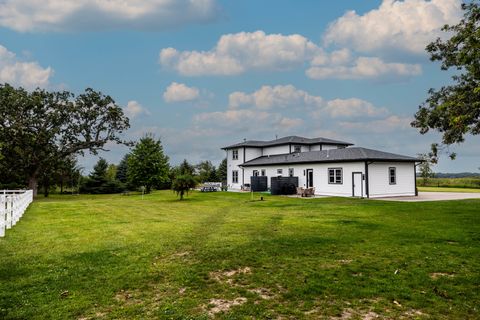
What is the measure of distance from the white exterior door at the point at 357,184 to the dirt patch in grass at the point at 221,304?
2578cm

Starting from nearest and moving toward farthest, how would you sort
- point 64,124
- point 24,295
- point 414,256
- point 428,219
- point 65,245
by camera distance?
point 24,295 → point 414,256 → point 65,245 → point 428,219 → point 64,124

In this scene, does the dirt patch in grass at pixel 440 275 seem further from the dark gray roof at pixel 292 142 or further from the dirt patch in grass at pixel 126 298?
the dark gray roof at pixel 292 142

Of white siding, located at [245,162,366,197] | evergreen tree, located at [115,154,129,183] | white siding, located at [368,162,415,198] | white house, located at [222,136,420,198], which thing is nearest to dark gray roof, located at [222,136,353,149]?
white house, located at [222,136,420,198]

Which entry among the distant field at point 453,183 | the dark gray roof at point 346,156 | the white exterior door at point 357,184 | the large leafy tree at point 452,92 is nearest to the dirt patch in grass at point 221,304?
the large leafy tree at point 452,92

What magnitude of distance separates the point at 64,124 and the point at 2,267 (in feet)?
131

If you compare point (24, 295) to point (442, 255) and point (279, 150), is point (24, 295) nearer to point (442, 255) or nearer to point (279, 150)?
point (442, 255)

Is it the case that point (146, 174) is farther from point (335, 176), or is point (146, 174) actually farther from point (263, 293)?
point (263, 293)

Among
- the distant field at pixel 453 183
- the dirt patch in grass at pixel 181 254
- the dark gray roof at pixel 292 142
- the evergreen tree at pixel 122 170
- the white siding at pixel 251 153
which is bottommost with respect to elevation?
the dirt patch in grass at pixel 181 254

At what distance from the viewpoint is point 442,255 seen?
27.5 ft

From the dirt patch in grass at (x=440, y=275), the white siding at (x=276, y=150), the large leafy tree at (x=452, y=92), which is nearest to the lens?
the dirt patch in grass at (x=440, y=275)

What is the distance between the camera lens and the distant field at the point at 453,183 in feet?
170

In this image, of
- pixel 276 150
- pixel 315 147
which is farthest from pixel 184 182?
pixel 315 147

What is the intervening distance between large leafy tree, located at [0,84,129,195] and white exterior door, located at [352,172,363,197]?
30568 millimetres

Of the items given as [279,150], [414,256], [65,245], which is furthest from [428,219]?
[279,150]
